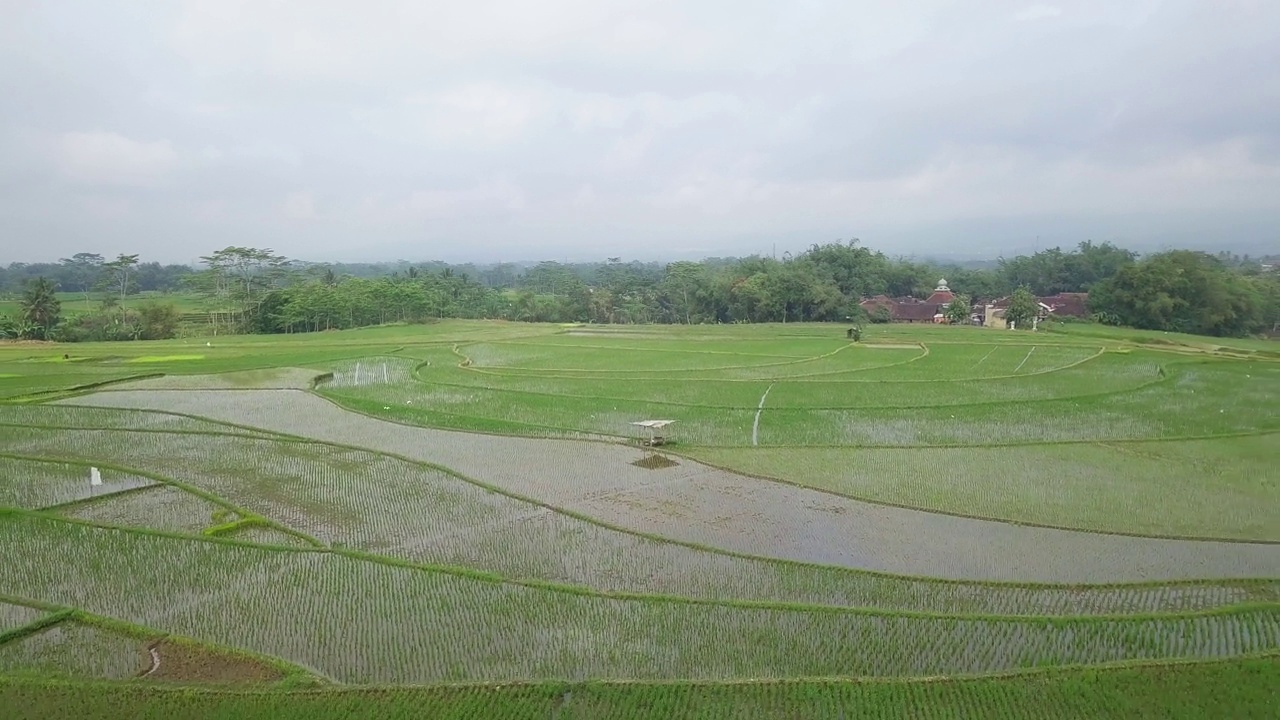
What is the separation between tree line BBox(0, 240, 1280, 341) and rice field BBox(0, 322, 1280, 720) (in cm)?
2680

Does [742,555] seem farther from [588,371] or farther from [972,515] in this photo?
[588,371]

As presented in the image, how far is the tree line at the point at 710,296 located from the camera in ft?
141

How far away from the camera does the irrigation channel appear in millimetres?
9375

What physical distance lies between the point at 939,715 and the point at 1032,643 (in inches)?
74.8

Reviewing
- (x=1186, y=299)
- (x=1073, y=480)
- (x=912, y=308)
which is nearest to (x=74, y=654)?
A: (x=1073, y=480)

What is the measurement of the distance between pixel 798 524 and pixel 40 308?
48767 millimetres

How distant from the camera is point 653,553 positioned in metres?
10.0

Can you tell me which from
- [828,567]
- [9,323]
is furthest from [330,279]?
[828,567]

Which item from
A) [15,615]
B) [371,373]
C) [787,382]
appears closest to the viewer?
[15,615]

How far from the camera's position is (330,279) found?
6888 cm

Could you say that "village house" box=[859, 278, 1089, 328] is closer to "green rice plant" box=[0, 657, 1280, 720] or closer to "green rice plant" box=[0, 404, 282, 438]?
"green rice plant" box=[0, 404, 282, 438]

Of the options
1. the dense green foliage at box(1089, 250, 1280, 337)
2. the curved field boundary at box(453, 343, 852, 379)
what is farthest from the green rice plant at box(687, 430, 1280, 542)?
the dense green foliage at box(1089, 250, 1280, 337)

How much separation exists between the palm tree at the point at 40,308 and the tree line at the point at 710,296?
0.19ft

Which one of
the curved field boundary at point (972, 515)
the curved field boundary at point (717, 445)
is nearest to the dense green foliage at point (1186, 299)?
the curved field boundary at point (717, 445)
